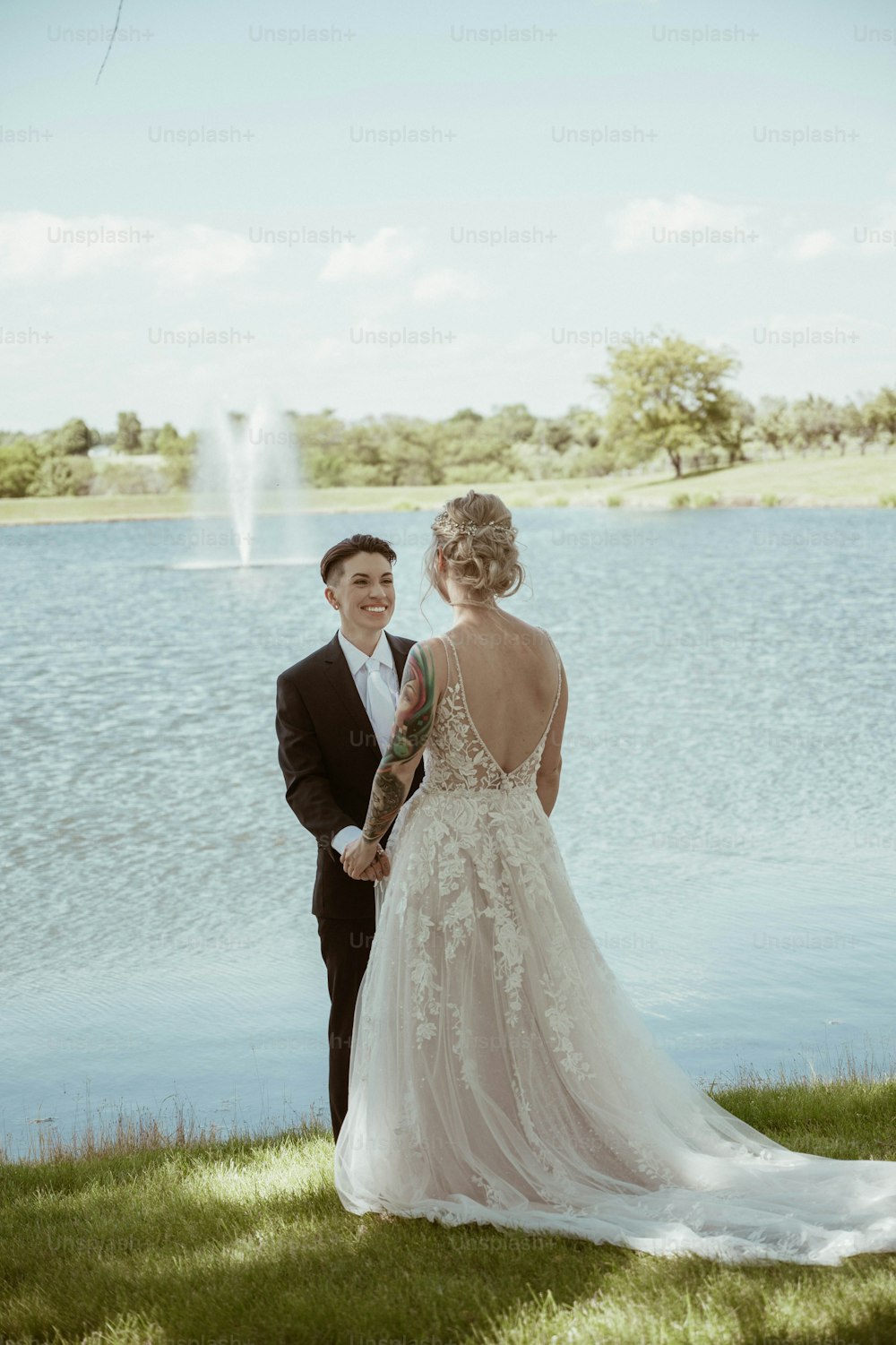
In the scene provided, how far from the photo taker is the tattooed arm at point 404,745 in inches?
126

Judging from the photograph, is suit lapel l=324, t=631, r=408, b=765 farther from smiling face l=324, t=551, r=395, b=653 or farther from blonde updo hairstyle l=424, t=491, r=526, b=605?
blonde updo hairstyle l=424, t=491, r=526, b=605

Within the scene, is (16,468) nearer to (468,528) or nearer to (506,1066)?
(468,528)

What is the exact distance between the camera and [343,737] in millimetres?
3619

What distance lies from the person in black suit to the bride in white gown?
17cm

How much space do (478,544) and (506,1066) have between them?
134 centimetres

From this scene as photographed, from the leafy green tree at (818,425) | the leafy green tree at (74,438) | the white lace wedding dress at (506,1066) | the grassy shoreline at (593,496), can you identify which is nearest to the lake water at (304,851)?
the white lace wedding dress at (506,1066)

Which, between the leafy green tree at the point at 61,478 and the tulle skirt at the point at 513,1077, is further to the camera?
the leafy green tree at the point at 61,478

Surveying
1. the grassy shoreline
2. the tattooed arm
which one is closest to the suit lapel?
the tattooed arm

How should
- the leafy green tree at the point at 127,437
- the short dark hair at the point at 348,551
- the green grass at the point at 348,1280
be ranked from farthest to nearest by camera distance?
the leafy green tree at the point at 127,437
the short dark hair at the point at 348,551
the green grass at the point at 348,1280

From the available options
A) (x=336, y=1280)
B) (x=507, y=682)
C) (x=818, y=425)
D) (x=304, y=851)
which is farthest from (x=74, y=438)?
(x=336, y=1280)

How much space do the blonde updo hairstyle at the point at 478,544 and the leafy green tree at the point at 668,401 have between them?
55.1 metres

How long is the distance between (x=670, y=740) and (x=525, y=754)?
11.6 m

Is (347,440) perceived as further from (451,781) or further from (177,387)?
(451,781)

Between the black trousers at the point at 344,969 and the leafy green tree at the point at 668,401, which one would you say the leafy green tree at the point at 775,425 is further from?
the black trousers at the point at 344,969
